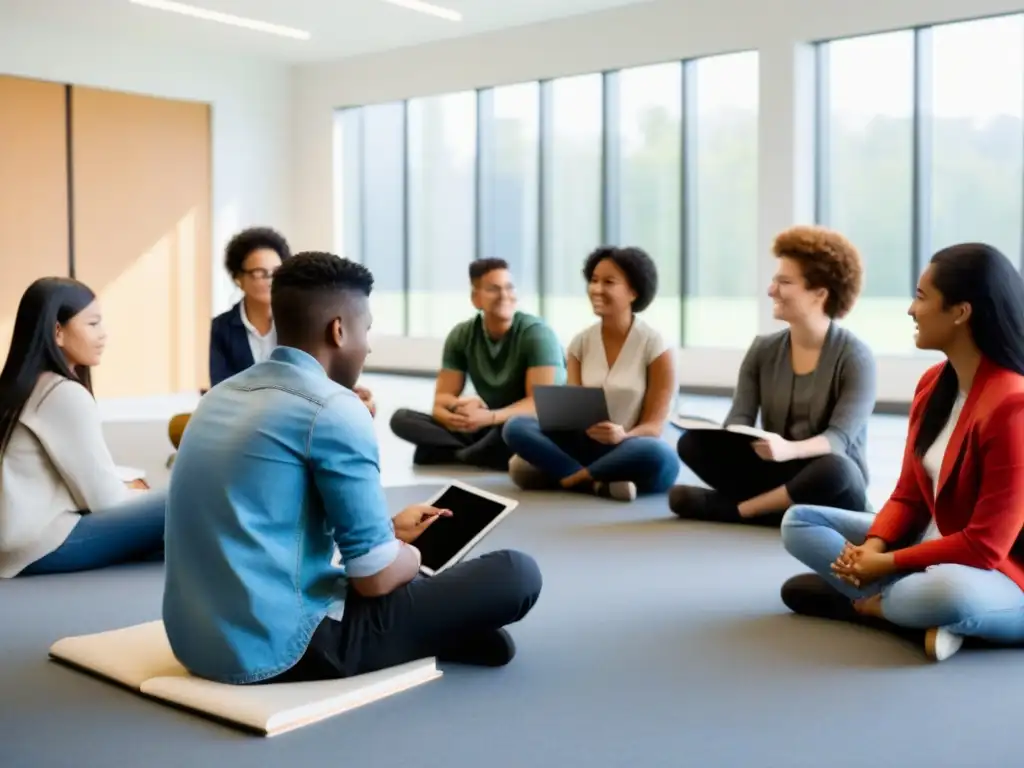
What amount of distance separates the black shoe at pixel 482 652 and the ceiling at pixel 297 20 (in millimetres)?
7768

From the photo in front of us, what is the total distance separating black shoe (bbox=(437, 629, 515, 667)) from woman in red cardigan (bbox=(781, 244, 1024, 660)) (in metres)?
0.87

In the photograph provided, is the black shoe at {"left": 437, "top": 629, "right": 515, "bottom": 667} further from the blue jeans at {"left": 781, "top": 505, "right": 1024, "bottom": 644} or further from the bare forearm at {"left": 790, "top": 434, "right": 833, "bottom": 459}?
the bare forearm at {"left": 790, "top": 434, "right": 833, "bottom": 459}

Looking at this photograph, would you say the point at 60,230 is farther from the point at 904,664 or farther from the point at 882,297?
the point at 904,664

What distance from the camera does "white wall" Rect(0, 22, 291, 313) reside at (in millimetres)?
10008

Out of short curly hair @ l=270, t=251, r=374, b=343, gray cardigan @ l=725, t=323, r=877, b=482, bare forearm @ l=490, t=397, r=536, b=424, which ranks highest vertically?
short curly hair @ l=270, t=251, r=374, b=343

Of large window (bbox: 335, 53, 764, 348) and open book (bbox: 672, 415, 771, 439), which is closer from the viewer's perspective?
open book (bbox: 672, 415, 771, 439)

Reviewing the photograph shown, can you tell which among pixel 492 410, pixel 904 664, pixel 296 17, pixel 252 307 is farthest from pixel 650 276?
pixel 296 17

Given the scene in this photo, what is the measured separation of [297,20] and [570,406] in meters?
6.46

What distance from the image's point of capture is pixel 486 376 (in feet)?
19.3

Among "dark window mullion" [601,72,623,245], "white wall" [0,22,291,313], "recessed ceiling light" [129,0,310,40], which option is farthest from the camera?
"dark window mullion" [601,72,623,245]

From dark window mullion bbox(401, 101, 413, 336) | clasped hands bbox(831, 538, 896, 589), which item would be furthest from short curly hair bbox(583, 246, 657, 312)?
dark window mullion bbox(401, 101, 413, 336)

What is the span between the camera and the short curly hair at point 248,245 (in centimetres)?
499

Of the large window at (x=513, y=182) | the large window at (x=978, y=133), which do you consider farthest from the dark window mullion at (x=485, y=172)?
the large window at (x=978, y=133)

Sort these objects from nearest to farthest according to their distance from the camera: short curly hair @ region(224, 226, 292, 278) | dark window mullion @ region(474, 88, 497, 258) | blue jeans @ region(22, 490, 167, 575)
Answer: blue jeans @ region(22, 490, 167, 575), short curly hair @ region(224, 226, 292, 278), dark window mullion @ region(474, 88, 497, 258)
